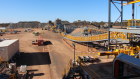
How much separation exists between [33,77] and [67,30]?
51.8 m

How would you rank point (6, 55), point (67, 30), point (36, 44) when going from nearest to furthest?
point (6, 55)
point (36, 44)
point (67, 30)

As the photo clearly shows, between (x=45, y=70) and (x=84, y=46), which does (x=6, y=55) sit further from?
(x=84, y=46)

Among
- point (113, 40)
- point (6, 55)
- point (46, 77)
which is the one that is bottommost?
point (46, 77)

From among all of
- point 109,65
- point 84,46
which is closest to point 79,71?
point 109,65

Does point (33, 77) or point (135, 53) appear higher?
point (135, 53)

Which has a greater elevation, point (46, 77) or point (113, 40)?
point (113, 40)

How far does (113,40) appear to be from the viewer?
22031 mm

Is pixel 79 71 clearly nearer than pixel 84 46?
Yes

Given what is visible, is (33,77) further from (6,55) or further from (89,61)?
(89,61)

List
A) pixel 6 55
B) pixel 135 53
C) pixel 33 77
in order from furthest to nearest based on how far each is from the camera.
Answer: pixel 6 55, pixel 33 77, pixel 135 53

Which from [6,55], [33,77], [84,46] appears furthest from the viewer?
[84,46]

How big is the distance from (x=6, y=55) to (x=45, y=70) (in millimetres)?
6105

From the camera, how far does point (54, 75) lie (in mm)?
19438

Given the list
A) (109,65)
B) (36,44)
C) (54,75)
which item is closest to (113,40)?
(109,65)
